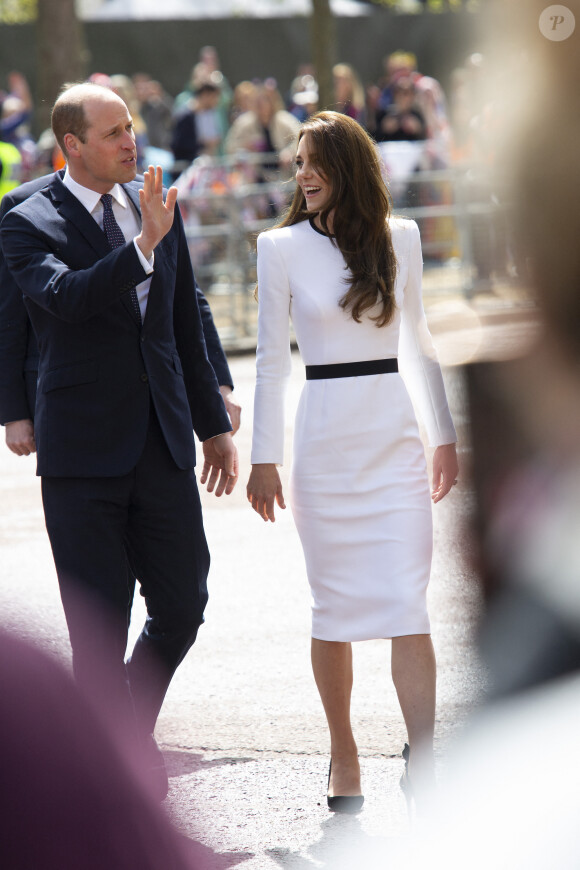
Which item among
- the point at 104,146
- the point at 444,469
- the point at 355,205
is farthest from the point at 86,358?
the point at 444,469

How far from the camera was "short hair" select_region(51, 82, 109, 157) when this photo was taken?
395cm

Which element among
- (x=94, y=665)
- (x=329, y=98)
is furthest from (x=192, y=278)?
(x=329, y=98)

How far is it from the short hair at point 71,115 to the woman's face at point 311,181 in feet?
1.96

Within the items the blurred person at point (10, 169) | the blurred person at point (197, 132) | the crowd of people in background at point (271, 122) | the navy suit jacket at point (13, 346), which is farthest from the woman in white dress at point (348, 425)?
the blurred person at point (197, 132)

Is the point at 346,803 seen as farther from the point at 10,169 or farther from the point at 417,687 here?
the point at 10,169

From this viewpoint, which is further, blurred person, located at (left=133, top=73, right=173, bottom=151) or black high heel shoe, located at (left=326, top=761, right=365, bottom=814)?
blurred person, located at (left=133, top=73, right=173, bottom=151)

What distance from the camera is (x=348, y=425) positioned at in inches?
155

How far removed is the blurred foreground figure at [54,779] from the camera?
1.71m

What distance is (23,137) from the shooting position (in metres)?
19.6

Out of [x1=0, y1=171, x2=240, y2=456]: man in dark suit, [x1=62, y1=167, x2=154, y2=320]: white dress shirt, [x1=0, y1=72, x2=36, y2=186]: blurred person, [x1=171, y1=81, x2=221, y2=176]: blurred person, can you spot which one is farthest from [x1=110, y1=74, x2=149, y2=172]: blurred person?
[x1=62, y1=167, x2=154, y2=320]: white dress shirt

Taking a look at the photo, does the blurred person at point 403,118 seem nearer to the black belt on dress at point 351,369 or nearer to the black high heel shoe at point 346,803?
the black belt on dress at point 351,369

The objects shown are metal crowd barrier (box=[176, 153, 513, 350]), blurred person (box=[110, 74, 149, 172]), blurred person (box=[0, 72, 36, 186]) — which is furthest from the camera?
blurred person (box=[0, 72, 36, 186])

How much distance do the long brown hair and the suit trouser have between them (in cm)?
72

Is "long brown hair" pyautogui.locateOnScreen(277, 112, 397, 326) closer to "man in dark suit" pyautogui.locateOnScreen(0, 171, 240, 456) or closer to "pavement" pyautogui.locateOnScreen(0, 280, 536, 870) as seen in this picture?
"pavement" pyautogui.locateOnScreen(0, 280, 536, 870)
